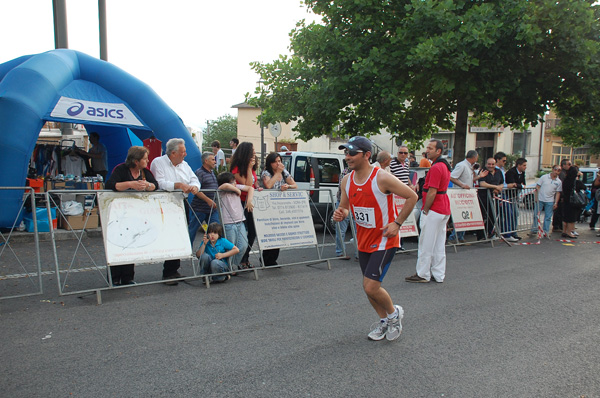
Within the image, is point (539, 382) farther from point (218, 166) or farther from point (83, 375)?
point (218, 166)

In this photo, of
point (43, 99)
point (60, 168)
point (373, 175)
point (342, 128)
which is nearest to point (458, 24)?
point (342, 128)

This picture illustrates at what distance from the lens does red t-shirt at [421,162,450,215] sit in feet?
22.5

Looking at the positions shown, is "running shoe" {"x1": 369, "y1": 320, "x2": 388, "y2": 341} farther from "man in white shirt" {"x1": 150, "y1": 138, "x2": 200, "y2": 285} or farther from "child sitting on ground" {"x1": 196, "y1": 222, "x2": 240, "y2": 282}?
"man in white shirt" {"x1": 150, "y1": 138, "x2": 200, "y2": 285}

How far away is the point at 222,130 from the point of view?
6131 centimetres

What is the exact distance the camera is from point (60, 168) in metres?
11.9

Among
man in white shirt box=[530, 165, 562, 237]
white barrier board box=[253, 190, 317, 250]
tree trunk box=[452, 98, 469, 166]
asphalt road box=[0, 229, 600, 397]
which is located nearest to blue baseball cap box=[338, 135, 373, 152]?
asphalt road box=[0, 229, 600, 397]

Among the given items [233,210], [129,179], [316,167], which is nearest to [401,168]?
[316,167]

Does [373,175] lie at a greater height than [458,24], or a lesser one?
lesser

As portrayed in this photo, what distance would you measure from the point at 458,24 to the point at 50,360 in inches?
443

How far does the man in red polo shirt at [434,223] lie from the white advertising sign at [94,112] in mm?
7505

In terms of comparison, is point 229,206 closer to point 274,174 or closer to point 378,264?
point 274,174

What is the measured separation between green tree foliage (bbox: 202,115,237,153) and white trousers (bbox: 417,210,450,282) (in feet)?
171

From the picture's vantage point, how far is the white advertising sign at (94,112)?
10.1 metres

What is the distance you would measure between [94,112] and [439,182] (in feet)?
26.3
